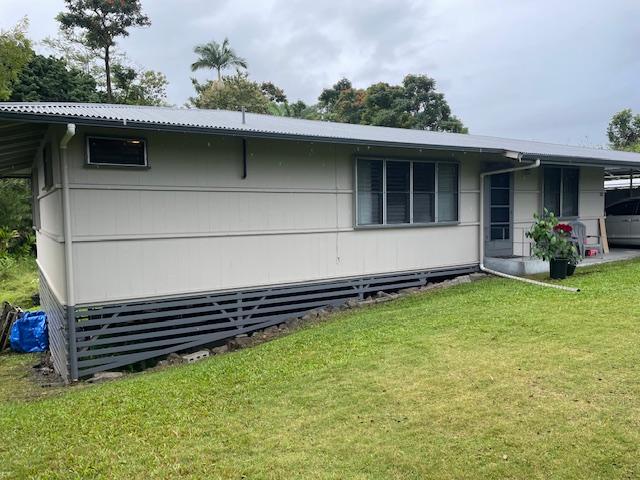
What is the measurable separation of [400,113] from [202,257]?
85.8 feet

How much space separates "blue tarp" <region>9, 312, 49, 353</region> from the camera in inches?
359

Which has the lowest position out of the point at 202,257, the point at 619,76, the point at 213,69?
the point at 202,257

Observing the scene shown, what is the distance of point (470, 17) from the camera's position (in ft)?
56.4

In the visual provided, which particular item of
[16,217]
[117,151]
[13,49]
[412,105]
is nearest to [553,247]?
[117,151]

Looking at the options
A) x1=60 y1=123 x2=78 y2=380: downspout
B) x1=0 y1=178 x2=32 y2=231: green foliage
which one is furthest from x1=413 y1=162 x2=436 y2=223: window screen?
x1=0 y1=178 x2=32 y2=231: green foliage

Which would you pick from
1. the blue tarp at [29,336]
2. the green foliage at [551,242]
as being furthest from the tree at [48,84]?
the green foliage at [551,242]

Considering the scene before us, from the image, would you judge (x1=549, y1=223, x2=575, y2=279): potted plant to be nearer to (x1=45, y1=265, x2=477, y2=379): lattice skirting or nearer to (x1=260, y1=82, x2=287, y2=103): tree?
(x1=45, y1=265, x2=477, y2=379): lattice skirting

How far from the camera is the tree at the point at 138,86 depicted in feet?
88.2

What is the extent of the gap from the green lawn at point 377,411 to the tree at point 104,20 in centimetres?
2383

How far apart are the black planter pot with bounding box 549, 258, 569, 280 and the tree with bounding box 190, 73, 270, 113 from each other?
875 inches

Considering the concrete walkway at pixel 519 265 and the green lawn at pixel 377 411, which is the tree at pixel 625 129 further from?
the green lawn at pixel 377 411

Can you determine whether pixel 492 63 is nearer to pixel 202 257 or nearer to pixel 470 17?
pixel 470 17

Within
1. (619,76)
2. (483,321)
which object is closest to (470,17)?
(619,76)

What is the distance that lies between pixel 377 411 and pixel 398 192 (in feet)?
18.1
